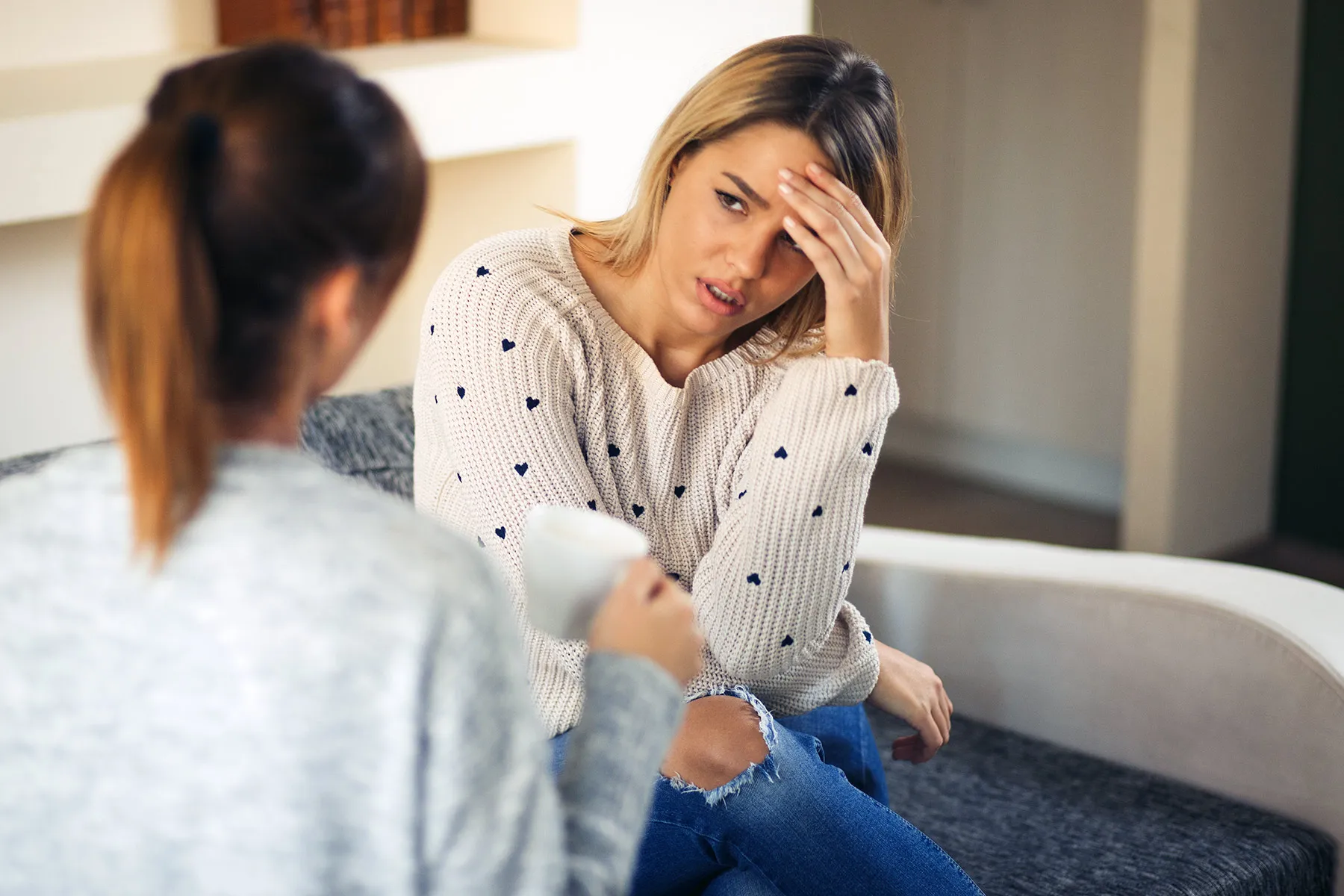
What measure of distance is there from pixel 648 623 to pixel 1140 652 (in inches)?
41.0

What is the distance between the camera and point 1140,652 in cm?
169

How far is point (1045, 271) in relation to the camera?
3527 mm

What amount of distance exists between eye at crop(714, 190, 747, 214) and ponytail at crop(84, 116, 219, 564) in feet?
2.27

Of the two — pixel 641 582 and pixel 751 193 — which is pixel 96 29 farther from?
pixel 641 582

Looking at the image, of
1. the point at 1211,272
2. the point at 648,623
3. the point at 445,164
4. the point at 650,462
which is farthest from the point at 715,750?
the point at 1211,272

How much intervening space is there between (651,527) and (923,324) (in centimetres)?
253

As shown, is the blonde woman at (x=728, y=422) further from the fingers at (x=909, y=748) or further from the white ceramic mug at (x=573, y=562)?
the white ceramic mug at (x=573, y=562)

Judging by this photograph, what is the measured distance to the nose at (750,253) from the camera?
1.31 m

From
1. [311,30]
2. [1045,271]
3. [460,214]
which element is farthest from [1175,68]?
[311,30]

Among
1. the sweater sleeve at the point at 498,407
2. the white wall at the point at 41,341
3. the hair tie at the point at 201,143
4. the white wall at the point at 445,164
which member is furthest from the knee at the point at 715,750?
the white wall at the point at 41,341

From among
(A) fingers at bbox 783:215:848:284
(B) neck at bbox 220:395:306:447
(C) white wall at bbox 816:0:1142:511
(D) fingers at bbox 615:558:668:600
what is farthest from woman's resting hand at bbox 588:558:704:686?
(C) white wall at bbox 816:0:1142:511

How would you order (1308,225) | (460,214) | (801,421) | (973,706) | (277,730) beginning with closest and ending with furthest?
(277,730), (801,421), (973,706), (460,214), (1308,225)

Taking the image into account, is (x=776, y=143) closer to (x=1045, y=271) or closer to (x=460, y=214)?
(x=460, y=214)

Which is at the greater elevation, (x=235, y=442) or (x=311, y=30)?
(x=311, y=30)
